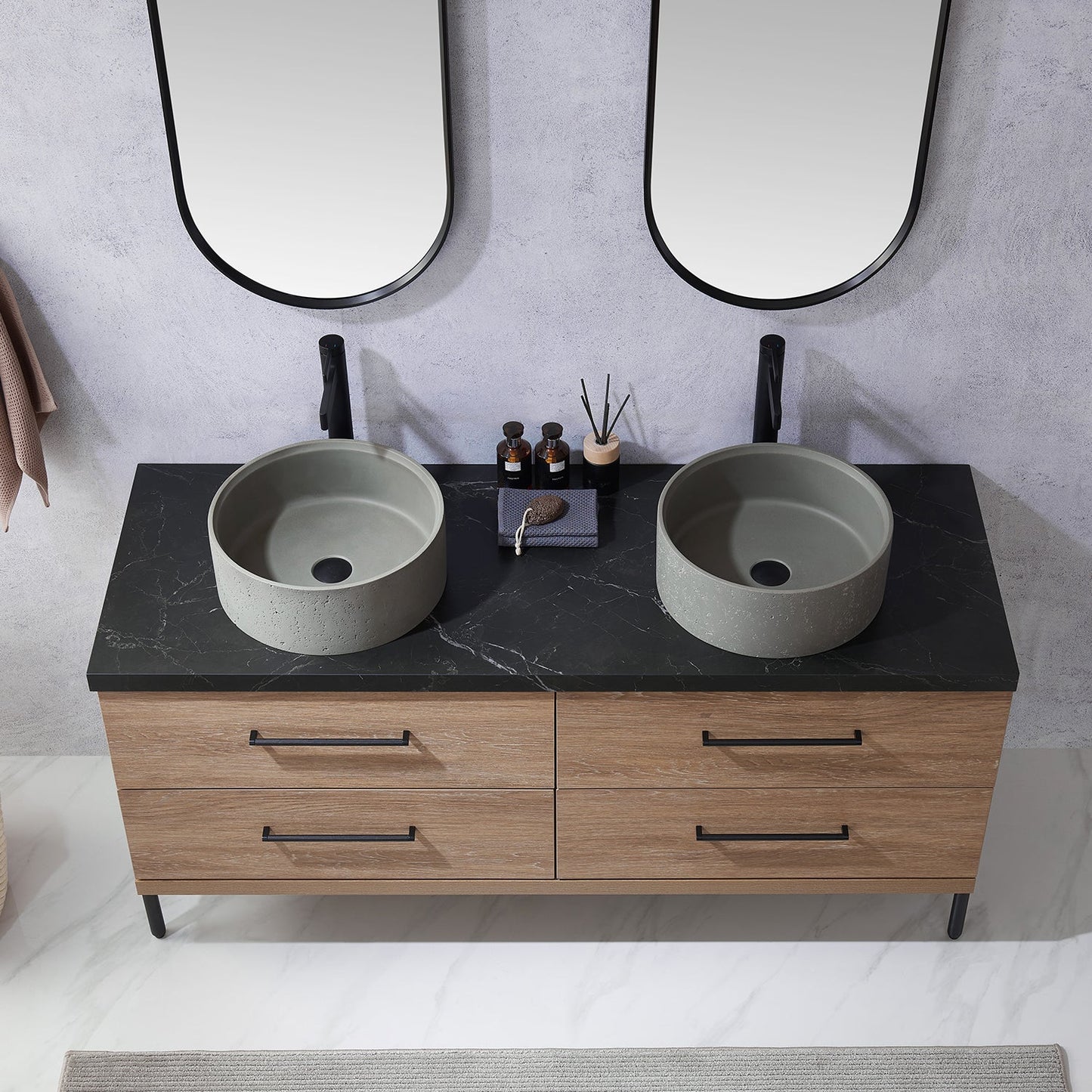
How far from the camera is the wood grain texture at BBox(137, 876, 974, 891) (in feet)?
7.34

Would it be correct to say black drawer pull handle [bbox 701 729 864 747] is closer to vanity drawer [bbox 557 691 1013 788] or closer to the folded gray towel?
vanity drawer [bbox 557 691 1013 788]

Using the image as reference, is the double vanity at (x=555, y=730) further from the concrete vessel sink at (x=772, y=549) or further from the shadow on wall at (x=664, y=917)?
the shadow on wall at (x=664, y=917)

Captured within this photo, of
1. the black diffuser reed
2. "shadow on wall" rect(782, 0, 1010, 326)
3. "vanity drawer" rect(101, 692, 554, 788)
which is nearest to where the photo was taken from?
"shadow on wall" rect(782, 0, 1010, 326)

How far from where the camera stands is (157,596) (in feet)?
6.83

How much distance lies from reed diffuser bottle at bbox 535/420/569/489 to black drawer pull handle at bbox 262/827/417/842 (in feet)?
2.18

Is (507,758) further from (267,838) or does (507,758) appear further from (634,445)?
(634,445)

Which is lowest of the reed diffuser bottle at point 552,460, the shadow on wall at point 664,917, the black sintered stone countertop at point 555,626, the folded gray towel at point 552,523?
the shadow on wall at point 664,917

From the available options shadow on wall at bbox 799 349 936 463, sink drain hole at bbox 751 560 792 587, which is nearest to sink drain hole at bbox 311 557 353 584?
sink drain hole at bbox 751 560 792 587

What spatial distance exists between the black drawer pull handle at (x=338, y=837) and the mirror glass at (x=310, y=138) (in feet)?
3.05

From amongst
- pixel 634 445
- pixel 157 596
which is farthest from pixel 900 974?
pixel 157 596

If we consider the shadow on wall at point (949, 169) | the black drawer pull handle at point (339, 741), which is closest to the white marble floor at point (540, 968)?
the black drawer pull handle at point (339, 741)

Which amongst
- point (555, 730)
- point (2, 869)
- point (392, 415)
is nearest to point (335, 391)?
point (392, 415)

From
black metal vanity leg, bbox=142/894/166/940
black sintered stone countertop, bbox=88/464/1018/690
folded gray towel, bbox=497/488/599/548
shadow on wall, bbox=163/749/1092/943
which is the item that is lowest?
shadow on wall, bbox=163/749/1092/943

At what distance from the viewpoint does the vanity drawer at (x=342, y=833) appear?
6.95ft
